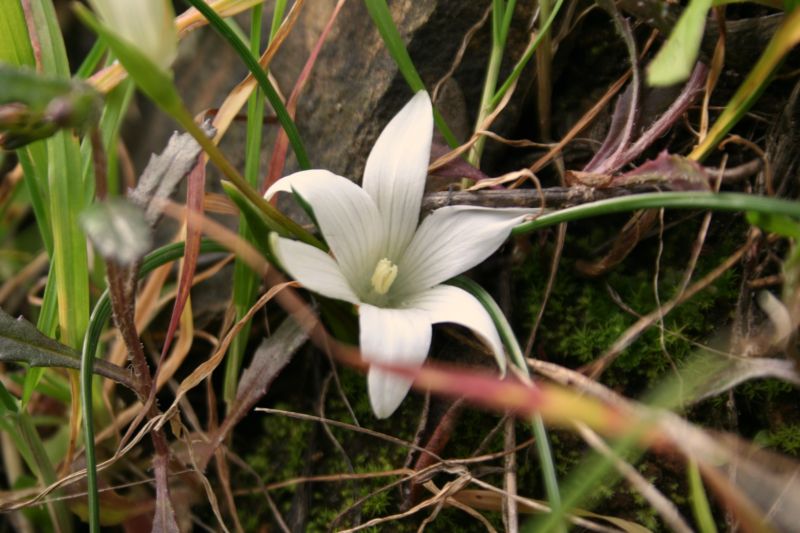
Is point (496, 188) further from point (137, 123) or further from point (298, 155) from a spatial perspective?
point (137, 123)

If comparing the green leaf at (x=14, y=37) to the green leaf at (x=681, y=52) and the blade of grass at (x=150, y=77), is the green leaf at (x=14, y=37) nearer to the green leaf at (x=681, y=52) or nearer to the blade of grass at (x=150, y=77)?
the blade of grass at (x=150, y=77)

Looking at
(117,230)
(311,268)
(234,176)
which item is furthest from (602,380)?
(117,230)

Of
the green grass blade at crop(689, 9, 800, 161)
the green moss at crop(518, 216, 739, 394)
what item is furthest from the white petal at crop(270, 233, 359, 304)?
the green grass blade at crop(689, 9, 800, 161)

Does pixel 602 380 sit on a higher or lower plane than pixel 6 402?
lower

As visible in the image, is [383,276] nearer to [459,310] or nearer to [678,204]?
[459,310]

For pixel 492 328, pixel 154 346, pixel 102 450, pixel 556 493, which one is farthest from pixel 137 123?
pixel 556 493

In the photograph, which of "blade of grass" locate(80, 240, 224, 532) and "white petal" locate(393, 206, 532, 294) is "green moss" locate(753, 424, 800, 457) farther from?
"blade of grass" locate(80, 240, 224, 532)

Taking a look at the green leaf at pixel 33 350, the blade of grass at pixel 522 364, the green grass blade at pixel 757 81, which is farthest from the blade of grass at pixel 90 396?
the green grass blade at pixel 757 81
